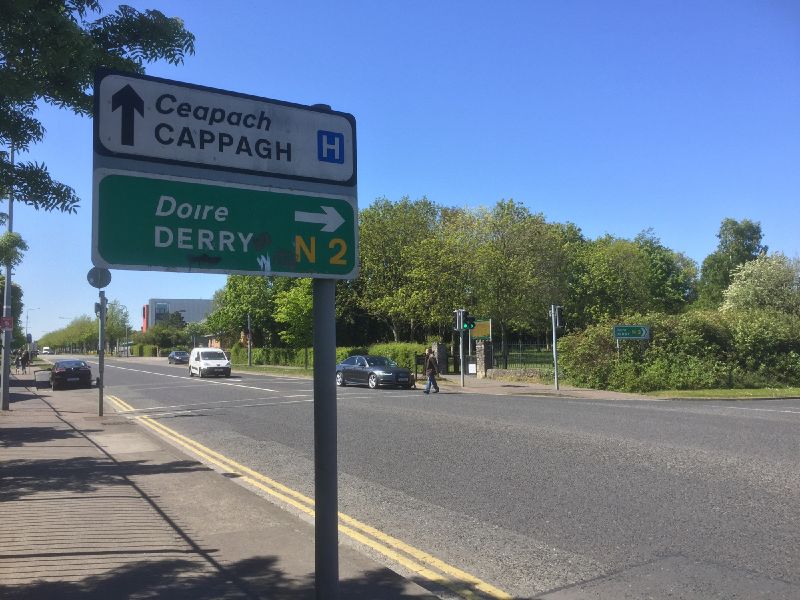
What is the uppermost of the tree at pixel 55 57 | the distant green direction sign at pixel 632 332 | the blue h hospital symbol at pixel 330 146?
the tree at pixel 55 57

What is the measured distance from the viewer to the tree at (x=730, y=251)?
6250 centimetres

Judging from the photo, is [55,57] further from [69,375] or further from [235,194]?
[69,375]

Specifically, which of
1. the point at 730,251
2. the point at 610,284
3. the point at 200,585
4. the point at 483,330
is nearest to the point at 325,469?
the point at 200,585

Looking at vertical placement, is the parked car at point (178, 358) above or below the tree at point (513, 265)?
below

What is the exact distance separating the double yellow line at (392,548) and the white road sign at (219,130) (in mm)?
3143

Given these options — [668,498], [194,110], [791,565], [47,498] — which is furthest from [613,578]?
[47,498]

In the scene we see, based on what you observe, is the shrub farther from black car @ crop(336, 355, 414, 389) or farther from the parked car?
the parked car

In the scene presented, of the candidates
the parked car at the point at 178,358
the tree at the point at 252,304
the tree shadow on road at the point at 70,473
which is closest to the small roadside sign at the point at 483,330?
the tree shadow on road at the point at 70,473

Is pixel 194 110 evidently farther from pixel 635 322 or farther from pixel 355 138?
pixel 635 322

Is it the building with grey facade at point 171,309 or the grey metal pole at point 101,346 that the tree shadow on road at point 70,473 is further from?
the building with grey facade at point 171,309

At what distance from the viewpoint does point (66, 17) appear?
195 inches

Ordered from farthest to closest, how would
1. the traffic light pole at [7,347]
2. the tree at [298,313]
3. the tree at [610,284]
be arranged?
1. the tree at [610,284]
2. the tree at [298,313]
3. the traffic light pole at [7,347]

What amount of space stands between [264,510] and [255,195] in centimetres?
461

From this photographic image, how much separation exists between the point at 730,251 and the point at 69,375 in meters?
59.7
